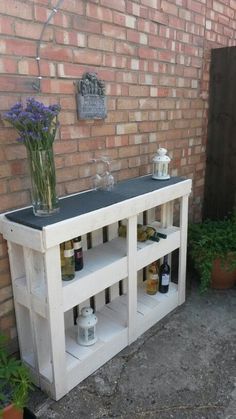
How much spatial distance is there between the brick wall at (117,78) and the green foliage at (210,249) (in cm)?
54

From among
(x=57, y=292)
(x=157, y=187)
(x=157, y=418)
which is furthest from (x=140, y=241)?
(x=157, y=418)

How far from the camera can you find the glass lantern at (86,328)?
1.93 m

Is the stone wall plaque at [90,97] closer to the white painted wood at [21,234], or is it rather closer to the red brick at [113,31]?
the red brick at [113,31]

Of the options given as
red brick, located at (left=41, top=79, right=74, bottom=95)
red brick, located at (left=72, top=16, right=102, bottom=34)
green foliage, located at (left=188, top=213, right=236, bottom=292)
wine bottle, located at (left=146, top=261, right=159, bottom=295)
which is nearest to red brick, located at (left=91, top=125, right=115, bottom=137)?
red brick, located at (left=41, top=79, right=74, bottom=95)

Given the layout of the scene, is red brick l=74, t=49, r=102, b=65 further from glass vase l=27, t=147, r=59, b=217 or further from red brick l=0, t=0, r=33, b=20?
glass vase l=27, t=147, r=59, b=217

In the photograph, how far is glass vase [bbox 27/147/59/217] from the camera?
1569 millimetres

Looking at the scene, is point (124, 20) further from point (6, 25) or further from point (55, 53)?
point (6, 25)

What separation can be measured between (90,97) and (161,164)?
2.20 ft

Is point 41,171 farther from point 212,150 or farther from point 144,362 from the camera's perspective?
point 212,150

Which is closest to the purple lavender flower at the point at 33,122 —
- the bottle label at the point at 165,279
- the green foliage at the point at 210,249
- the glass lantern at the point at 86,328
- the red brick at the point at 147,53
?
the glass lantern at the point at 86,328

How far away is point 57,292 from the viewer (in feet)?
5.27

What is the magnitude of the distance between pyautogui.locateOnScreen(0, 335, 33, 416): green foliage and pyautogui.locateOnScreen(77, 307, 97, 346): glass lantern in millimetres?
453

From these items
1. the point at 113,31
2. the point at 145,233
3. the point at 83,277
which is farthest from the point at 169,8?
the point at 83,277

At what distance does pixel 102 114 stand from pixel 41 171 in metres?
0.70
